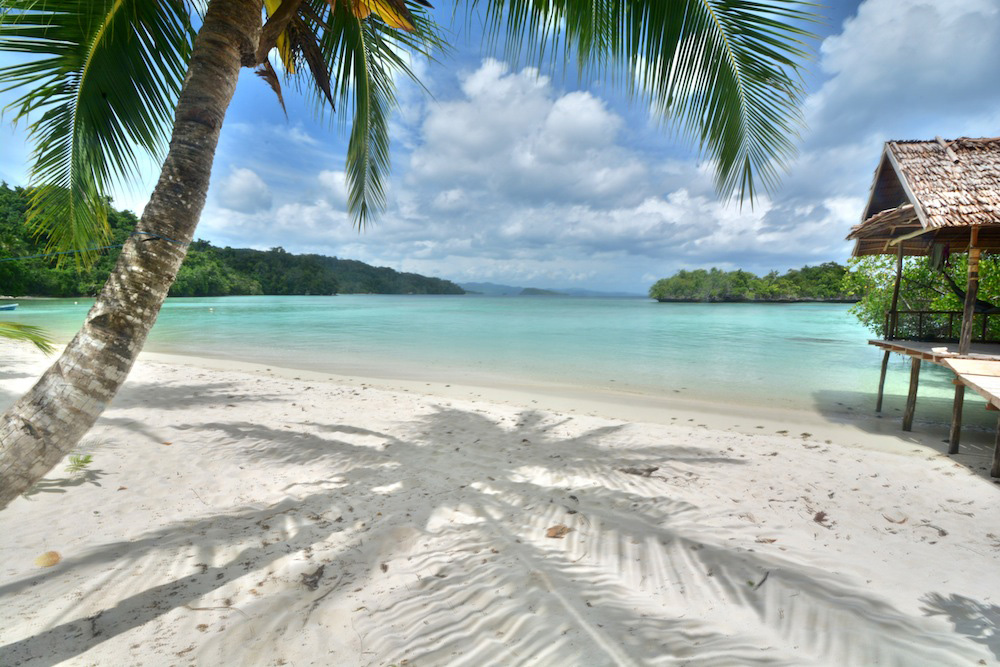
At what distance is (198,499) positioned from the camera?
3338 mm

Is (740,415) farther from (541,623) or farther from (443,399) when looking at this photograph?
(541,623)

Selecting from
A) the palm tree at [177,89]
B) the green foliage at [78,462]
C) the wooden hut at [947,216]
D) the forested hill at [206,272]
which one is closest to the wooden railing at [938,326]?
the wooden hut at [947,216]

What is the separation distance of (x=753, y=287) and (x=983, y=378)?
92.1 meters

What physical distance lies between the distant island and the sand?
86877mm

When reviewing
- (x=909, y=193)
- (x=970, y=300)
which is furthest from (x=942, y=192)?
(x=970, y=300)

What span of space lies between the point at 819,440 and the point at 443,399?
5.35 metres

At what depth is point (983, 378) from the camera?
13.8 feet

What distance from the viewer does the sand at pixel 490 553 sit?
1.98 metres

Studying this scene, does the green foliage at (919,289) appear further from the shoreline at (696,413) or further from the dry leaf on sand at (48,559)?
the dry leaf on sand at (48,559)

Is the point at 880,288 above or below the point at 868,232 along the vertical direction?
below

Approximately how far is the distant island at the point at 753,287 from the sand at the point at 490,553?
8688 cm

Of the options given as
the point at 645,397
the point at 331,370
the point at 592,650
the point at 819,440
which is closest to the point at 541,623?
the point at 592,650

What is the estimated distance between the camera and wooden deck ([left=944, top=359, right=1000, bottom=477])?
3574mm

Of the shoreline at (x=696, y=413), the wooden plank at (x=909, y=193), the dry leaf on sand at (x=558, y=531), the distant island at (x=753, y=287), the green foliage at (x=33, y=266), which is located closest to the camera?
the dry leaf on sand at (x=558, y=531)
